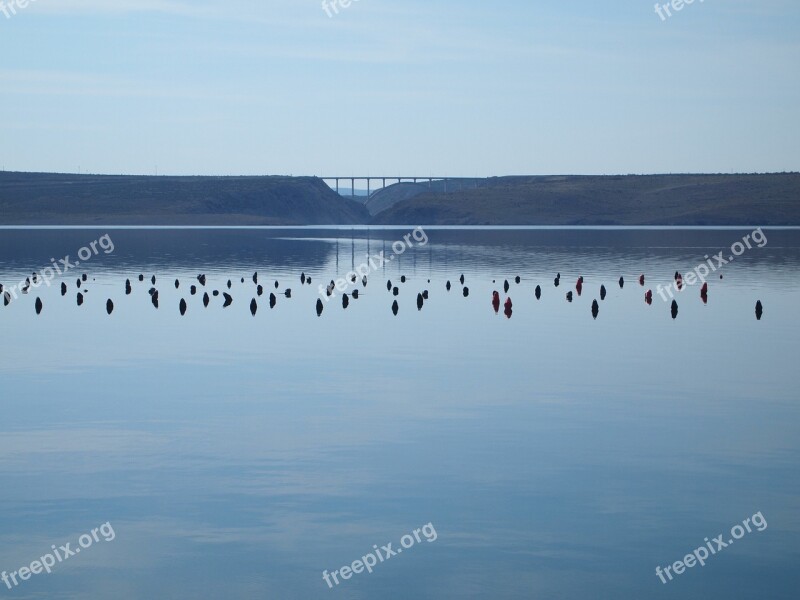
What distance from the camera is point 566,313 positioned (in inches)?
2218

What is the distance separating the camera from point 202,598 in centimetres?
1628

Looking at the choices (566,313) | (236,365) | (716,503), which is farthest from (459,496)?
(566,313)

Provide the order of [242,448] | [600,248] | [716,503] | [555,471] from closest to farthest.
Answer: [716,503] < [555,471] < [242,448] < [600,248]

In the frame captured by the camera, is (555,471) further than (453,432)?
No

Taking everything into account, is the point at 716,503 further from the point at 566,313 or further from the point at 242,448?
the point at 566,313

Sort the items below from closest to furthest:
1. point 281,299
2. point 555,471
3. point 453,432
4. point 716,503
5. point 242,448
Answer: point 716,503, point 555,471, point 242,448, point 453,432, point 281,299

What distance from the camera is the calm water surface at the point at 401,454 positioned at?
1745 cm

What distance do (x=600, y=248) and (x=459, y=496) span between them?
118 m

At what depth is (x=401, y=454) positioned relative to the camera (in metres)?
24.5

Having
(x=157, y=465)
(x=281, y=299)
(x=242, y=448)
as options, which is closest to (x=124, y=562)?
(x=157, y=465)

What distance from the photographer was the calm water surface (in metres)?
17.5

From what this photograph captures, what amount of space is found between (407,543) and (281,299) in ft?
149

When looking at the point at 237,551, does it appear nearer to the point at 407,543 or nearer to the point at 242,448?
the point at 407,543

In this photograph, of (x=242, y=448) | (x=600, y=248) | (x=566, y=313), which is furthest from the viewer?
(x=600, y=248)
